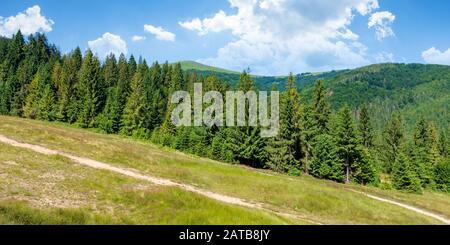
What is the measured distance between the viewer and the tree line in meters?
63.4

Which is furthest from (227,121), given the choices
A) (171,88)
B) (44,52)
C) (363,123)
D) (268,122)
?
(44,52)

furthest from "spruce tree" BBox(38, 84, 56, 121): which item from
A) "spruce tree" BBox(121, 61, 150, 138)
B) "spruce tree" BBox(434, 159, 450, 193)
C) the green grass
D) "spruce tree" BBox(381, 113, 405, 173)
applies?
"spruce tree" BBox(434, 159, 450, 193)

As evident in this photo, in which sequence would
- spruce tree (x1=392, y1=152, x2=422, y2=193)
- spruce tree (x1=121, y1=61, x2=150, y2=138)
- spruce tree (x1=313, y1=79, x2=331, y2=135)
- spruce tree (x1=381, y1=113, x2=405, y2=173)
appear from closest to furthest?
spruce tree (x1=392, y1=152, x2=422, y2=193) → spruce tree (x1=313, y1=79, x2=331, y2=135) → spruce tree (x1=121, y1=61, x2=150, y2=138) → spruce tree (x1=381, y1=113, x2=405, y2=173)

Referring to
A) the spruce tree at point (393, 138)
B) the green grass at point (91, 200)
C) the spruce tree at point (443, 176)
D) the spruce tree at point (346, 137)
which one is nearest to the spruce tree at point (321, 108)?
the spruce tree at point (346, 137)

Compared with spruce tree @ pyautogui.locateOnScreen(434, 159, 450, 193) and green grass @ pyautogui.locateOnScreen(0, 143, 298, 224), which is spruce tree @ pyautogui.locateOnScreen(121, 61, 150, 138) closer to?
green grass @ pyautogui.locateOnScreen(0, 143, 298, 224)

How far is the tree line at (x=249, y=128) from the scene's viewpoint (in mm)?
63438

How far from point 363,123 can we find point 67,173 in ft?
276

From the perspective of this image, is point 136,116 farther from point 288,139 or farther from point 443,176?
point 443,176

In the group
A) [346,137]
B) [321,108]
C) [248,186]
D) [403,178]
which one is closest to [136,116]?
[321,108]

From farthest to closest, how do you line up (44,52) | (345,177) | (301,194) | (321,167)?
(44,52), (345,177), (321,167), (301,194)

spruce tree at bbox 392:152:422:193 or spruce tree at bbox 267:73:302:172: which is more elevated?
spruce tree at bbox 267:73:302:172

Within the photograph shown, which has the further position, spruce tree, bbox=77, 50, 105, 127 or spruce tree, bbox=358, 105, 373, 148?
spruce tree, bbox=358, 105, 373, 148

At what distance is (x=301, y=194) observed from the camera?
33.3m

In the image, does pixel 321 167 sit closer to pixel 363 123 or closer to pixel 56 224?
pixel 363 123
